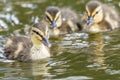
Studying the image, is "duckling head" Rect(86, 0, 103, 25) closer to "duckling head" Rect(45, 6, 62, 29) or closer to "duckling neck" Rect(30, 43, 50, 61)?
"duckling head" Rect(45, 6, 62, 29)

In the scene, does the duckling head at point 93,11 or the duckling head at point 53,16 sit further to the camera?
the duckling head at point 93,11

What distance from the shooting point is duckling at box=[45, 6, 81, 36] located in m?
7.45

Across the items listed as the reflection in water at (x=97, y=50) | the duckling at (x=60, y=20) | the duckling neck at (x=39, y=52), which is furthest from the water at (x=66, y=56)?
the duckling at (x=60, y=20)

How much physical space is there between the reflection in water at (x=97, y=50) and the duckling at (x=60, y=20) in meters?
0.39

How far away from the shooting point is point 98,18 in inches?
310

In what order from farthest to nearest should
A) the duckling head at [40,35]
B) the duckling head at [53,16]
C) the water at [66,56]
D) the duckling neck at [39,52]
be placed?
the duckling head at [53,16]
the duckling neck at [39,52]
the duckling head at [40,35]
the water at [66,56]

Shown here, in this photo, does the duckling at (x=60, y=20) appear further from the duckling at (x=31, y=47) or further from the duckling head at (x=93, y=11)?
the duckling at (x=31, y=47)

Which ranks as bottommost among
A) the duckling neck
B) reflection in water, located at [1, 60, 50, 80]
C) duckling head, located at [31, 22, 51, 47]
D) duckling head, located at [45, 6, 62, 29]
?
reflection in water, located at [1, 60, 50, 80]

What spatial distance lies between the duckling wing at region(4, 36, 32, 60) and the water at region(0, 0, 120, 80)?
0.41 ft

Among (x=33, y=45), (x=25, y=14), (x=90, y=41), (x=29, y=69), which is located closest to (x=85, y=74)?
(x=29, y=69)

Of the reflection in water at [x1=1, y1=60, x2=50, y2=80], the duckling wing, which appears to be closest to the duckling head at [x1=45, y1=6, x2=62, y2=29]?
the duckling wing

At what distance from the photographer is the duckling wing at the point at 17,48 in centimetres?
633

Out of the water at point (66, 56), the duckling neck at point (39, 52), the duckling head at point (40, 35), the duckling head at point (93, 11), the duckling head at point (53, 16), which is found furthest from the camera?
the duckling head at point (93, 11)

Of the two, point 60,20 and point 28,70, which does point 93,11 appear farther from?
point 28,70
